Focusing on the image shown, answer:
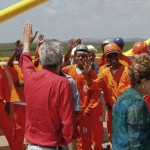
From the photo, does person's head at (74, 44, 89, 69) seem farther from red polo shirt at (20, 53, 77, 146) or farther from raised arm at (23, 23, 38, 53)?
red polo shirt at (20, 53, 77, 146)

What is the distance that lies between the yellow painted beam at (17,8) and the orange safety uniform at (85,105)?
494cm

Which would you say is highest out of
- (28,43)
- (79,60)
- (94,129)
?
(28,43)

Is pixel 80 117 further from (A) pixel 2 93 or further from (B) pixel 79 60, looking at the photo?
(A) pixel 2 93

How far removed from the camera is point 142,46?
6441 millimetres

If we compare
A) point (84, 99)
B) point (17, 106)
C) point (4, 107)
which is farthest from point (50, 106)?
point (17, 106)

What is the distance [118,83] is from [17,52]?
1.50 m

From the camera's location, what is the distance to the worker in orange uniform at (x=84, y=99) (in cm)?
536

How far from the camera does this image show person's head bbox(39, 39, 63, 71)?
10.1 feet

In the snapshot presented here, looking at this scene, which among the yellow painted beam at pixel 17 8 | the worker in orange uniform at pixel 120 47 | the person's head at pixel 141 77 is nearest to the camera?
the person's head at pixel 141 77

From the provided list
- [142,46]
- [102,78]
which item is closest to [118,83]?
[102,78]

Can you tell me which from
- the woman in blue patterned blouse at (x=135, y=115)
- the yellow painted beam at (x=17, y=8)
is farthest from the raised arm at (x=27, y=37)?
the yellow painted beam at (x=17, y=8)

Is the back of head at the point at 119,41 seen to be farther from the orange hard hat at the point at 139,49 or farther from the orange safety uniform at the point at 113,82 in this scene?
the orange safety uniform at the point at 113,82

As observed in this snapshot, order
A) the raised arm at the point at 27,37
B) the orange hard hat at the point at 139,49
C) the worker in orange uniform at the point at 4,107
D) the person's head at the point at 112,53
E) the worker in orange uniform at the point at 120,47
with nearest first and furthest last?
the raised arm at the point at 27,37, the person's head at the point at 112,53, the worker in orange uniform at the point at 4,107, the worker in orange uniform at the point at 120,47, the orange hard hat at the point at 139,49

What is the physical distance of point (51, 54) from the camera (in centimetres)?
307
